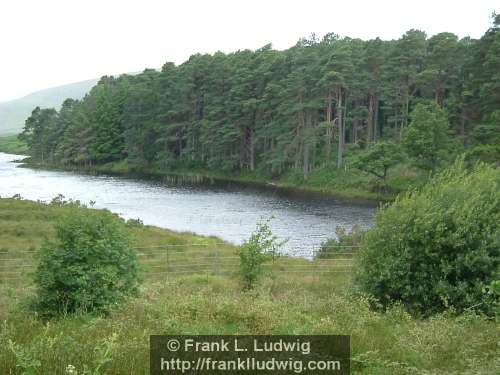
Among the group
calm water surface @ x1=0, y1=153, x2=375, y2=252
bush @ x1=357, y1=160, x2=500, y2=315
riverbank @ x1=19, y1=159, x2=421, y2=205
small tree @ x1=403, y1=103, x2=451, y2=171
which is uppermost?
small tree @ x1=403, y1=103, x2=451, y2=171

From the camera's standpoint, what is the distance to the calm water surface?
37219mm

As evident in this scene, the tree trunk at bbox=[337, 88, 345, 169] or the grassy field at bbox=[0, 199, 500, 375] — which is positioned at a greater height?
the tree trunk at bbox=[337, 88, 345, 169]

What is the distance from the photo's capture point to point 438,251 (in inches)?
540

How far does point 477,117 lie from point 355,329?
186 ft

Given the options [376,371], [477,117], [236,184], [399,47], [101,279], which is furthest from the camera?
[236,184]

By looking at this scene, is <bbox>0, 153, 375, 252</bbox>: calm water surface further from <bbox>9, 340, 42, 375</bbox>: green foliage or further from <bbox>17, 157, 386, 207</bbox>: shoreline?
<bbox>9, 340, 42, 375</bbox>: green foliage

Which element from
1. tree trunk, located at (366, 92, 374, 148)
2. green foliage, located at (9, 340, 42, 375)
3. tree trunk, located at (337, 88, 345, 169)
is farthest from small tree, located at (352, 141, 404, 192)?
green foliage, located at (9, 340, 42, 375)

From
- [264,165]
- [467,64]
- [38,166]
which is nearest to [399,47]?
[467,64]

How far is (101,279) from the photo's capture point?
10484 mm

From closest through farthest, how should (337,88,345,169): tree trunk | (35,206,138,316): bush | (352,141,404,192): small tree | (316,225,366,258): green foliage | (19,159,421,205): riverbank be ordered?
1. (35,206,138,316): bush
2. (316,225,366,258): green foliage
3. (352,141,404,192): small tree
4. (19,159,421,205): riverbank
5. (337,88,345,169): tree trunk

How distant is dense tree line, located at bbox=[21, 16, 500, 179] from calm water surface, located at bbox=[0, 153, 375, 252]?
41.0 ft

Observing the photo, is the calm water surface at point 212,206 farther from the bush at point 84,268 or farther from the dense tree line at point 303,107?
the bush at point 84,268

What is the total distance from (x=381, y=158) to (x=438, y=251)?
4151cm

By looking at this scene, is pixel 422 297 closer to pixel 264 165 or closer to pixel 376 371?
pixel 376 371
